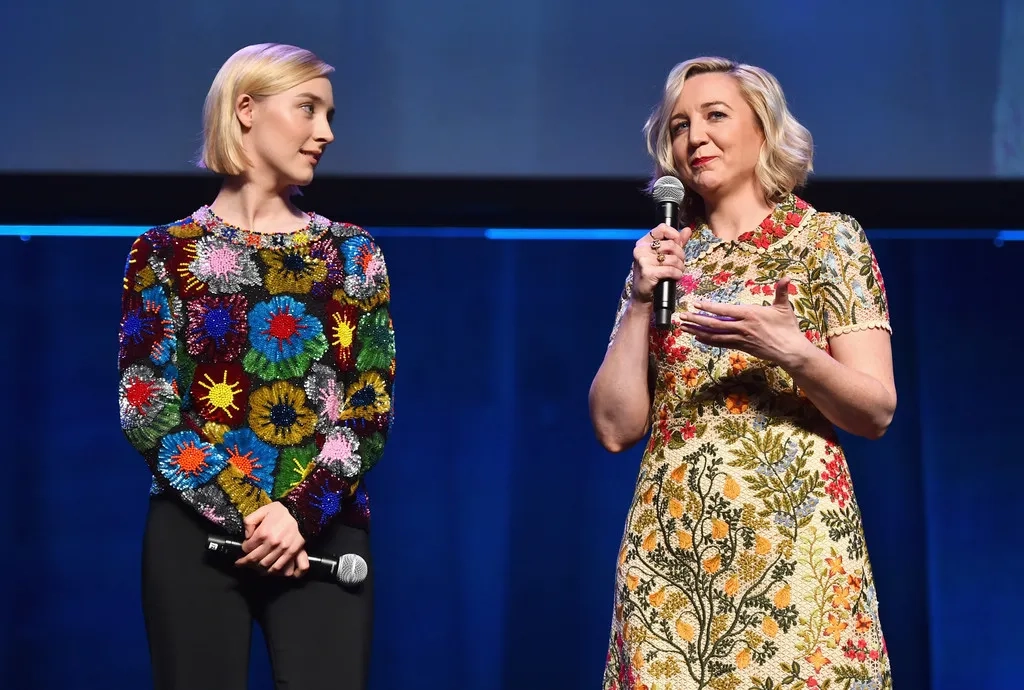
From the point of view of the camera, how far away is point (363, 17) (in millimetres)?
3072

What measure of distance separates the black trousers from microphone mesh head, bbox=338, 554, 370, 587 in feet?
0.06

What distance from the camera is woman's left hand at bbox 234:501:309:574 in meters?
1.84

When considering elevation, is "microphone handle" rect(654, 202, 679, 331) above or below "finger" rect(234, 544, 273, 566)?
above

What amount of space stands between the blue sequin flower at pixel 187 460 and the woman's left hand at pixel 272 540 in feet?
0.30

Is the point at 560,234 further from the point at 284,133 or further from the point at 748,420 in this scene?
the point at 748,420

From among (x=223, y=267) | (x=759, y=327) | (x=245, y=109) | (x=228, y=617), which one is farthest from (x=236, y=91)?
(x=759, y=327)

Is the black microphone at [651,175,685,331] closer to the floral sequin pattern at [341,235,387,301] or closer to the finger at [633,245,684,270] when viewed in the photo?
the finger at [633,245,684,270]

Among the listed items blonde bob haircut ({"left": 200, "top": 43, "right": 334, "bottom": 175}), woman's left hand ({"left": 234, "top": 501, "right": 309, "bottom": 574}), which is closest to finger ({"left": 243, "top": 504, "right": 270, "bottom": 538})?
woman's left hand ({"left": 234, "top": 501, "right": 309, "bottom": 574})

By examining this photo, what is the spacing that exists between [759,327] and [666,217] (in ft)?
0.80

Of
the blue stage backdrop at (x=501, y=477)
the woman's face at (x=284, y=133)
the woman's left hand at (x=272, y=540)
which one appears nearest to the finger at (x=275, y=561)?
the woman's left hand at (x=272, y=540)
